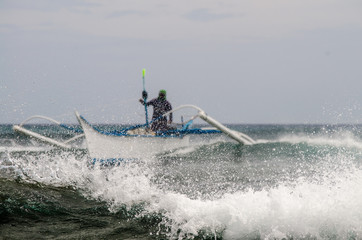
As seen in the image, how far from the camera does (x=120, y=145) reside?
12000mm

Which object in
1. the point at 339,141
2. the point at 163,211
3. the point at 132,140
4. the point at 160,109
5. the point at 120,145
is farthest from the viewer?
the point at 339,141

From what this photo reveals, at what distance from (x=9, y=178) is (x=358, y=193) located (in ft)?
15.3

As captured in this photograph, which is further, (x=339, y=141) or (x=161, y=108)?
(x=339, y=141)

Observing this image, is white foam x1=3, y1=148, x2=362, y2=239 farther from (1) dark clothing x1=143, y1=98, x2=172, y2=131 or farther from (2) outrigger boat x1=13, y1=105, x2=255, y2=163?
(1) dark clothing x1=143, y1=98, x2=172, y2=131

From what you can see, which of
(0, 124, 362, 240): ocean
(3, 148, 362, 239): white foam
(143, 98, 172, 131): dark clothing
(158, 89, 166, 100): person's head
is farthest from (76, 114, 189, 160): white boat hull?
(3, 148, 362, 239): white foam

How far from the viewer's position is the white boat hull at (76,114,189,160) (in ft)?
37.4

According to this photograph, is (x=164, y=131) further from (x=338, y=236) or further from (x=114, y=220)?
(x=338, y=236)

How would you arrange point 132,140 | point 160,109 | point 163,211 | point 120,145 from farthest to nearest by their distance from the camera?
point 160,109 → point 132,140 → point 120,145 → point 163,211

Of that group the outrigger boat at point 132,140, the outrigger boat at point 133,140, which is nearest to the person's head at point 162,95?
the outrigger boat at point 133,140

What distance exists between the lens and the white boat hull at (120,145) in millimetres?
11414

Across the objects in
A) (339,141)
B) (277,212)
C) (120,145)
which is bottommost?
(339,141)

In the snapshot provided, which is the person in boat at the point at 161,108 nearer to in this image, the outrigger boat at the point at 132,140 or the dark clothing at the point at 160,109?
the dark clothing at the point at 160,109

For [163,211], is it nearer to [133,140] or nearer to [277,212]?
[277,212]

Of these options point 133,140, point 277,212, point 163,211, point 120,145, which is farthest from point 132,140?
point 277,212
